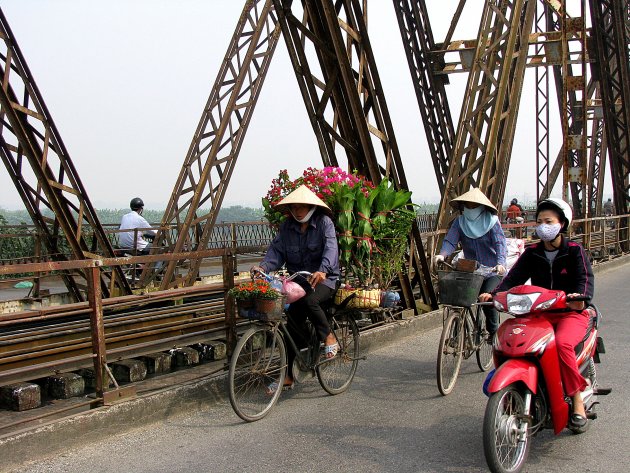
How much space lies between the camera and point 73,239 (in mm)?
8320

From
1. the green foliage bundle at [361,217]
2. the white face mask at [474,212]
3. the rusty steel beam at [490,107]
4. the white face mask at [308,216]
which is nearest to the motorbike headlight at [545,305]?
the white face mask at [308,216]

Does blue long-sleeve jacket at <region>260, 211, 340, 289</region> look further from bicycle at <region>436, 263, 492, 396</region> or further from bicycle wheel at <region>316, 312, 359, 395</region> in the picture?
bicycle at <region>436, 263, 492, 396</region>

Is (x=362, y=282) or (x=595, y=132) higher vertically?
(x=595, y=132)

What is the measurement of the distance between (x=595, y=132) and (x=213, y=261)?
14.7 m

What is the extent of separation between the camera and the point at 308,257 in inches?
248

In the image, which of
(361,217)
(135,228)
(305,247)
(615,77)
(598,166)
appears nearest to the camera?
(305,247)

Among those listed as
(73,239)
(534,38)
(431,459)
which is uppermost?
(534,38)

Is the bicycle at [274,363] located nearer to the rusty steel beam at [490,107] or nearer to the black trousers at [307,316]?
the black trousers at [307,316]

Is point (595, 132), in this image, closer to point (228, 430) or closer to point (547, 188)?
point (547, 188)

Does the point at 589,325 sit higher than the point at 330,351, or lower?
higher

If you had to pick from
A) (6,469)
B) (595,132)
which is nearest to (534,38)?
(595,132)

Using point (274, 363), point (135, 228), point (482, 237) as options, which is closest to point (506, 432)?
point (274, 363)

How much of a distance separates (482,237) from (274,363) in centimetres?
250

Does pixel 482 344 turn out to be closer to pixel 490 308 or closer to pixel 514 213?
pixel 490 308
